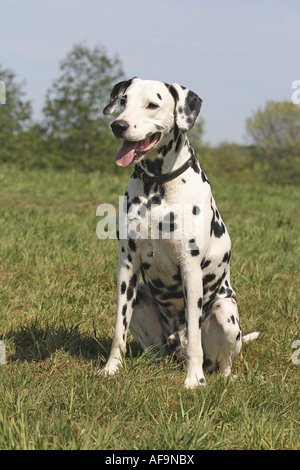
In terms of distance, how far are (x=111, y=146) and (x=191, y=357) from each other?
111 feet

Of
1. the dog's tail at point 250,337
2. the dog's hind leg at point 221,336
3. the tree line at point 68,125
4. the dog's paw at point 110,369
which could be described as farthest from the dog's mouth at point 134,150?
the tree line at point 68,125

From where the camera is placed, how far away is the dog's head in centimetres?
388

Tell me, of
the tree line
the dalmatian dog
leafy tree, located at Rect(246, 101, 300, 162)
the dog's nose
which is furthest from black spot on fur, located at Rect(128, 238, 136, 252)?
leafy tree, located at Rect(246, 101, 300, 162)

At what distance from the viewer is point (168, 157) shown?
166 inches

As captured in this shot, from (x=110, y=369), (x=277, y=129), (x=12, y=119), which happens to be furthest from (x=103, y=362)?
(x=277, y=129)

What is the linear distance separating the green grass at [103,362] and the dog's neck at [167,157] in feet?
4.70

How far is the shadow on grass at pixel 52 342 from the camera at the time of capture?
4.65 metres

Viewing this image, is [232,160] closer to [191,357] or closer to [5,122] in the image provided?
[5,122]

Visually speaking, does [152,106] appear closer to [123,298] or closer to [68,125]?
[123,298]

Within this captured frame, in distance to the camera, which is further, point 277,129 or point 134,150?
point 277,129

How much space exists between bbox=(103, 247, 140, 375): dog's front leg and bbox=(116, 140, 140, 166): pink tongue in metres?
0.72

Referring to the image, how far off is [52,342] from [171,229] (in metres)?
1.47

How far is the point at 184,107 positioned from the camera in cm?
411

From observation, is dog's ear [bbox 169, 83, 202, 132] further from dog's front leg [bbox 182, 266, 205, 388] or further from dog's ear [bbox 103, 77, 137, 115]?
dog's front leg [bbox 182, 266, 205, 388]
